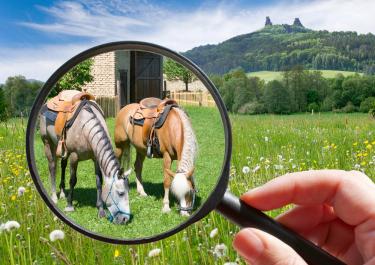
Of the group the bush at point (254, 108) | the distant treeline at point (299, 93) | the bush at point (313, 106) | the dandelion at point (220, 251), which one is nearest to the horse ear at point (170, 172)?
the dandelion at point (220, 251)

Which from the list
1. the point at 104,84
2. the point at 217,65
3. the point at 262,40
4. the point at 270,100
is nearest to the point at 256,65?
the point at 217,65

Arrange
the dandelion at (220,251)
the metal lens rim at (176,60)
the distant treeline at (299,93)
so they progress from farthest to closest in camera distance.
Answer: the distant treeline at (299,93)
the dandelion at (220,251)
the metal lens rim at (176,60)

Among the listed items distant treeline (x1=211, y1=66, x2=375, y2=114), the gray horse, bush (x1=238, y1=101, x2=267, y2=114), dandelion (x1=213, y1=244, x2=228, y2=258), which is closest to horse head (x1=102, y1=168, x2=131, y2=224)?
the gray horse

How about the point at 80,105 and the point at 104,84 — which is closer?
the point at 80,105

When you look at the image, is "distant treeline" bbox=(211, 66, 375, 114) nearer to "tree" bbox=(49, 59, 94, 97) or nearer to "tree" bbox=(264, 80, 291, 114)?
"tree" bbox=(264, 80, 291, 114)

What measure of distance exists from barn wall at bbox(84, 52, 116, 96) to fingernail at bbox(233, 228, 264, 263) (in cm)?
53

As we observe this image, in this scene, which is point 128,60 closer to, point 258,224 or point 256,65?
point 258,224

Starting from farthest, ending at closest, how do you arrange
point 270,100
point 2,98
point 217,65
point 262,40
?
point 262,40 < point 217,65 < point 270,100 < point 2,98

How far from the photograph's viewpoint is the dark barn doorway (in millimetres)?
1352

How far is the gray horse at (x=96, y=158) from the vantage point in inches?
56.1

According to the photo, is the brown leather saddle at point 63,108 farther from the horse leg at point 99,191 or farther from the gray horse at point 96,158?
the horse leg at point 99,191

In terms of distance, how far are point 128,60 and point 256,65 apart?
326 feet

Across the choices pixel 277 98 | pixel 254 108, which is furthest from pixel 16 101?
pixel 277 98

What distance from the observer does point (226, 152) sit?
125 centimetres
